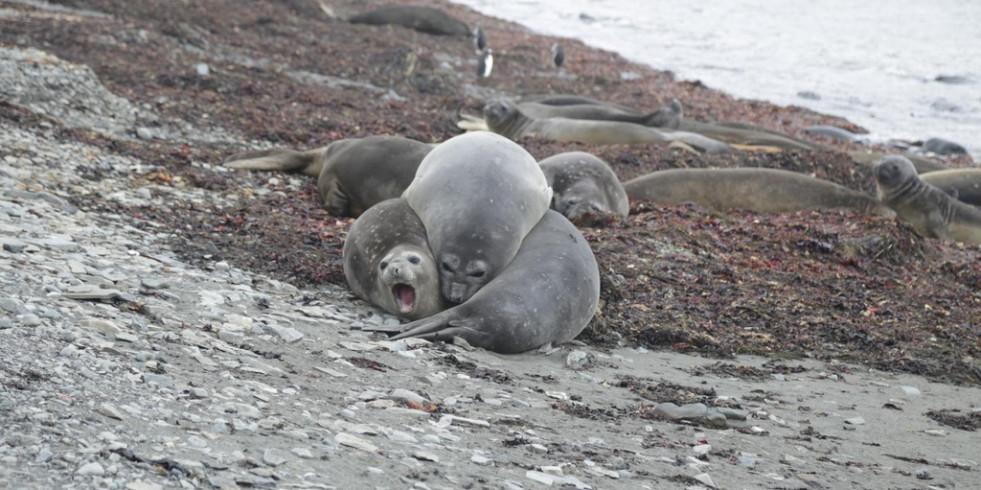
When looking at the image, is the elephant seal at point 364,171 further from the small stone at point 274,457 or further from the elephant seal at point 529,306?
the small stone at point 274,457

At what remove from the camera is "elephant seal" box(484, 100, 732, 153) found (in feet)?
42.4

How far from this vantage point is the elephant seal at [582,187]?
27.5ft

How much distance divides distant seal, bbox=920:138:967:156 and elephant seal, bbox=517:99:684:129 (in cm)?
514

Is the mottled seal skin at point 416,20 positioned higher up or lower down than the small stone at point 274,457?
higher up

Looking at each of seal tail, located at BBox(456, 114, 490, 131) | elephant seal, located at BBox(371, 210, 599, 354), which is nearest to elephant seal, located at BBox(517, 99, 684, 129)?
seal tail, located at BBox(456, 114, 490, 131)

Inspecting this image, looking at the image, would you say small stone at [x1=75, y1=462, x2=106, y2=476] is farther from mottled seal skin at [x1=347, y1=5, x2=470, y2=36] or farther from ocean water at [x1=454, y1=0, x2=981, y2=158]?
mottled seal skin at [x1=347, y1=5, x2=470, y2=36]

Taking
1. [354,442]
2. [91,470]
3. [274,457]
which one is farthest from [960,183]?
[91,470]

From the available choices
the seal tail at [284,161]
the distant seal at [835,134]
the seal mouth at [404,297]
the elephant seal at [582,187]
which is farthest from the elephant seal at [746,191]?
the distant seal at [835,134]

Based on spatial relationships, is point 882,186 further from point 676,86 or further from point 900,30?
point 900,30

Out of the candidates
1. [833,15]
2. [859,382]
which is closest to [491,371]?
[859,382]

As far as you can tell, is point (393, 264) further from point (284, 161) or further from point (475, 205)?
point (284, 161)

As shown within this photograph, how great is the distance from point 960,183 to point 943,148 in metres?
5.27

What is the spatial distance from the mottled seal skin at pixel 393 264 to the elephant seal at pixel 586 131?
6679mm

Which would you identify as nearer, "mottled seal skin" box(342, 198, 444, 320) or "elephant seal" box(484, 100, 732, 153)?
"mottled seal skin" box(342, 198, 444, 320)
